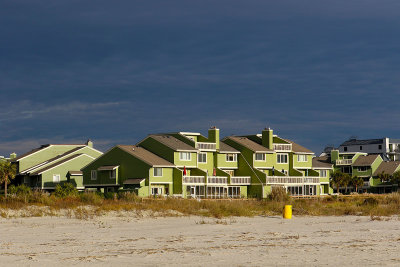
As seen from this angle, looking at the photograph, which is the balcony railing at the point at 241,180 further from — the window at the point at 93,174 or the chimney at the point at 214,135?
the window at the point at 93,174

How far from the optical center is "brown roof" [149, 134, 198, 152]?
231 feet

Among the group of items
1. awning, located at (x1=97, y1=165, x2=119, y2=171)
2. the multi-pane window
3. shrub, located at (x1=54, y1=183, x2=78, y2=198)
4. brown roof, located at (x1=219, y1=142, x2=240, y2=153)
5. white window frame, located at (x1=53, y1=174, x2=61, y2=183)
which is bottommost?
shrub, located at (x1=54, y1=183, x2=78, y2=198)

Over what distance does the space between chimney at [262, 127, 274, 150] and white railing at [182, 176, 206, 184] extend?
44.9 feet

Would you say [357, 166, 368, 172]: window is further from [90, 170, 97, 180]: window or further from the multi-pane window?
[90, 170, 97, 180]: window

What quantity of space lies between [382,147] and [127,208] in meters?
122

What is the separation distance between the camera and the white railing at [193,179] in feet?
224

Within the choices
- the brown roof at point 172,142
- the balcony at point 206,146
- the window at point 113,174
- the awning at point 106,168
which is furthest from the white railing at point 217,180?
the awning at point 106,168

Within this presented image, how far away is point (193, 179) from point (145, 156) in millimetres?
5701

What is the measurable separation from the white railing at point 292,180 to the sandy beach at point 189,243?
143 feet

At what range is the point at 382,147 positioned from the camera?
484 ft

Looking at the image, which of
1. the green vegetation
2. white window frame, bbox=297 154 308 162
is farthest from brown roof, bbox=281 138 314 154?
the green vegetation

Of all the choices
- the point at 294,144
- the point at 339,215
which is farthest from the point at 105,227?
the point at 294,144

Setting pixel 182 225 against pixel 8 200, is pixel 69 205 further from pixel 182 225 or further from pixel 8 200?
pixel 182 225

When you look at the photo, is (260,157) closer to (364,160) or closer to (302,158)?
(302,158)
